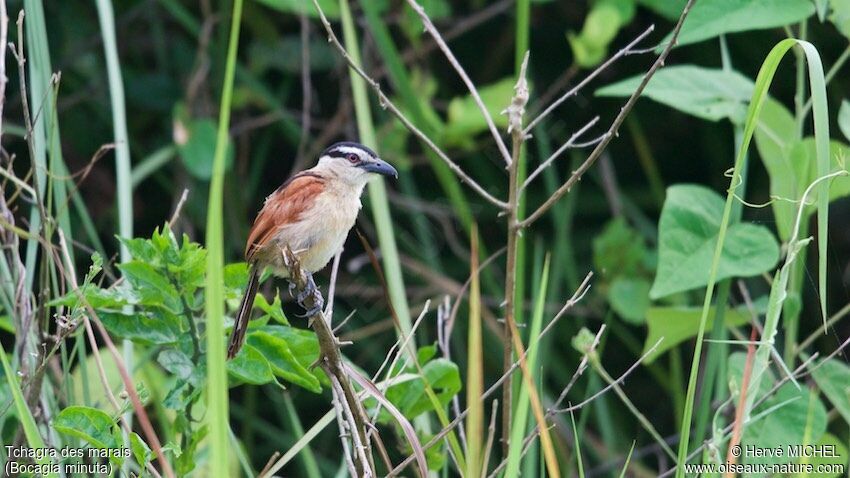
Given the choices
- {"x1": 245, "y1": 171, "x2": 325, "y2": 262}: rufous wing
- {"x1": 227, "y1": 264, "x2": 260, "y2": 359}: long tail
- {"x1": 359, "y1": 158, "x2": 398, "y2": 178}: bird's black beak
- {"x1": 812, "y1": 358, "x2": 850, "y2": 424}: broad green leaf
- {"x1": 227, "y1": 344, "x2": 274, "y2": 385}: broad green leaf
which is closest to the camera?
{"x1": 227, "y1": 344, "x2": 274, "y2": 385}: broad green leaf

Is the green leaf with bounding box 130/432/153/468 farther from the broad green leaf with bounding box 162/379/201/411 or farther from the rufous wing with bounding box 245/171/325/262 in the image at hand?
the rufous wing with bounding box 245/171/325/262

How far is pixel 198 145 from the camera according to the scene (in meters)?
4.24

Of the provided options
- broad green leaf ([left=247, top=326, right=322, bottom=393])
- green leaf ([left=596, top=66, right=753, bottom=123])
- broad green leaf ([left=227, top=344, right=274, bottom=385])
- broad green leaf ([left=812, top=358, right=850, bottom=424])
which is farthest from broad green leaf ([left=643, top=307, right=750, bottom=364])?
broad green leaf ([left=227, top=344, right=274, bottom=385])

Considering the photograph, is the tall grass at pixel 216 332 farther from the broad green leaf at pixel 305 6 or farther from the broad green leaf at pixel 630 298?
the broad green leaf at pixel 630 298

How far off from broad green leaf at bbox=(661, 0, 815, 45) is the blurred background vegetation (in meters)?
1.14

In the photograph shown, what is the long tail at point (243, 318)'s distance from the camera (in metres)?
2.26

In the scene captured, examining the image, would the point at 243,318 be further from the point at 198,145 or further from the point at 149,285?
the point at 198,145

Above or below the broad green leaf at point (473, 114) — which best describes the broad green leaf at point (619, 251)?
below

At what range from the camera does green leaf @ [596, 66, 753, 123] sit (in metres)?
2.92

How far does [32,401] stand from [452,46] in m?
2.98

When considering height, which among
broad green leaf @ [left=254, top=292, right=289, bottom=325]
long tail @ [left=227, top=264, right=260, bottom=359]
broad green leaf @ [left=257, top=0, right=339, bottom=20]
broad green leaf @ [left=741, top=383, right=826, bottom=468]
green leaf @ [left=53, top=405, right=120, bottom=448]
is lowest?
broad green leaf @ [left=741, top=383, right=826, bottom=468]

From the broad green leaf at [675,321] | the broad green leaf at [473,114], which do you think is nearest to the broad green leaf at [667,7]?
the broad green leaf at [473,114]

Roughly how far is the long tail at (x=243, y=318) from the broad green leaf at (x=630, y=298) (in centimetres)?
181

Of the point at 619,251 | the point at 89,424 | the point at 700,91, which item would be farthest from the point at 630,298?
the point at 89,424
